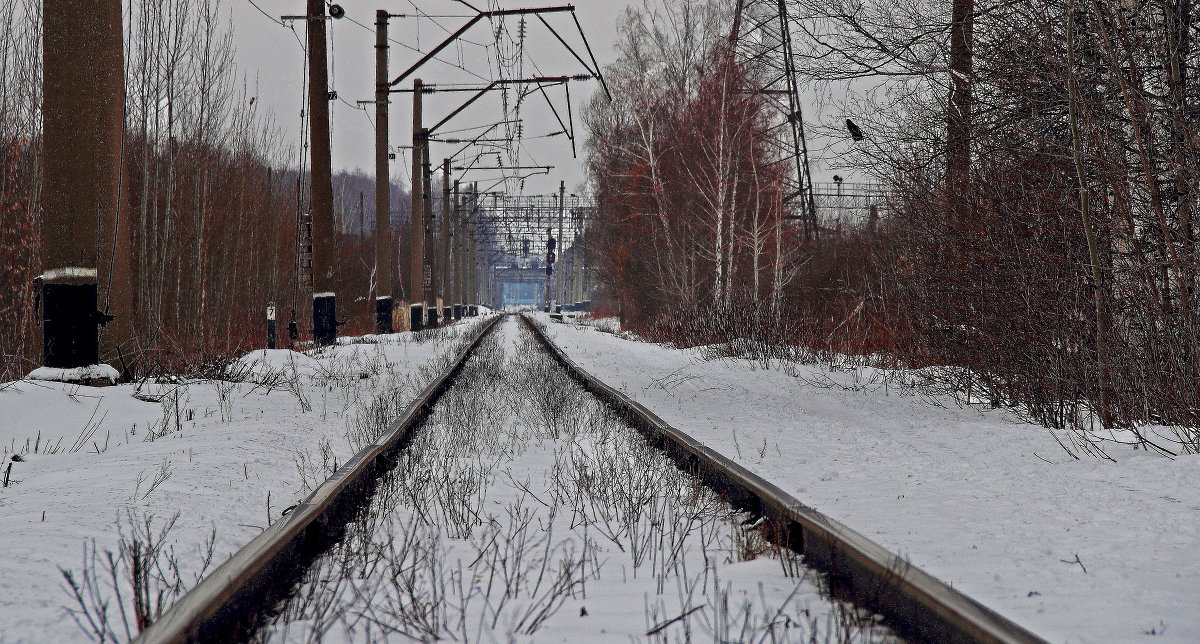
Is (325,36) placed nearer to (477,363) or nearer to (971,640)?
(477,363)

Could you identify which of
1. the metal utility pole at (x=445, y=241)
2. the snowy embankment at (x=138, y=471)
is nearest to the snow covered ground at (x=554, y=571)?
the snowy embankment at (x=138, y=471)

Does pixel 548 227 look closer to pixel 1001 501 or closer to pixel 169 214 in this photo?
pixel 169 214

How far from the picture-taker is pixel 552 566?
119 inches

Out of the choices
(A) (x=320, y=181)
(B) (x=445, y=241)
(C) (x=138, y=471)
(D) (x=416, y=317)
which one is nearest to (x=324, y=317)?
(A) (x=320, y=181)

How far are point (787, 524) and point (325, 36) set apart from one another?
15.4 metres

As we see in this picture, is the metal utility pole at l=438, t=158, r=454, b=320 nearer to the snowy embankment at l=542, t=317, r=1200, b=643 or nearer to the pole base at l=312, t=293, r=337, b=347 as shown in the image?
the pole base at l=312, t=293, r=337, b=347

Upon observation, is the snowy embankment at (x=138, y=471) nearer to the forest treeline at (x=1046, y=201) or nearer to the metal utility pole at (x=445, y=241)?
the forest treeline at (x=1046, y=201)

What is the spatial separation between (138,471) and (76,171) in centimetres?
425

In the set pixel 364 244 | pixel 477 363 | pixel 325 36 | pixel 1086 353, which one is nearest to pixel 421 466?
pixel 1086 353

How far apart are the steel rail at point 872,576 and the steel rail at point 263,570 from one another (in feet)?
5.93

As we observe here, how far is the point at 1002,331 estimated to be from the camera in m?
6.87

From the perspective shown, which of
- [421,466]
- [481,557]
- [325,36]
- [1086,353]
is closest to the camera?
[481,557]

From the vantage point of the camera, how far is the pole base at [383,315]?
79.0 feet

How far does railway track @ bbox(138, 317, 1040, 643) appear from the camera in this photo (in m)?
2.30
